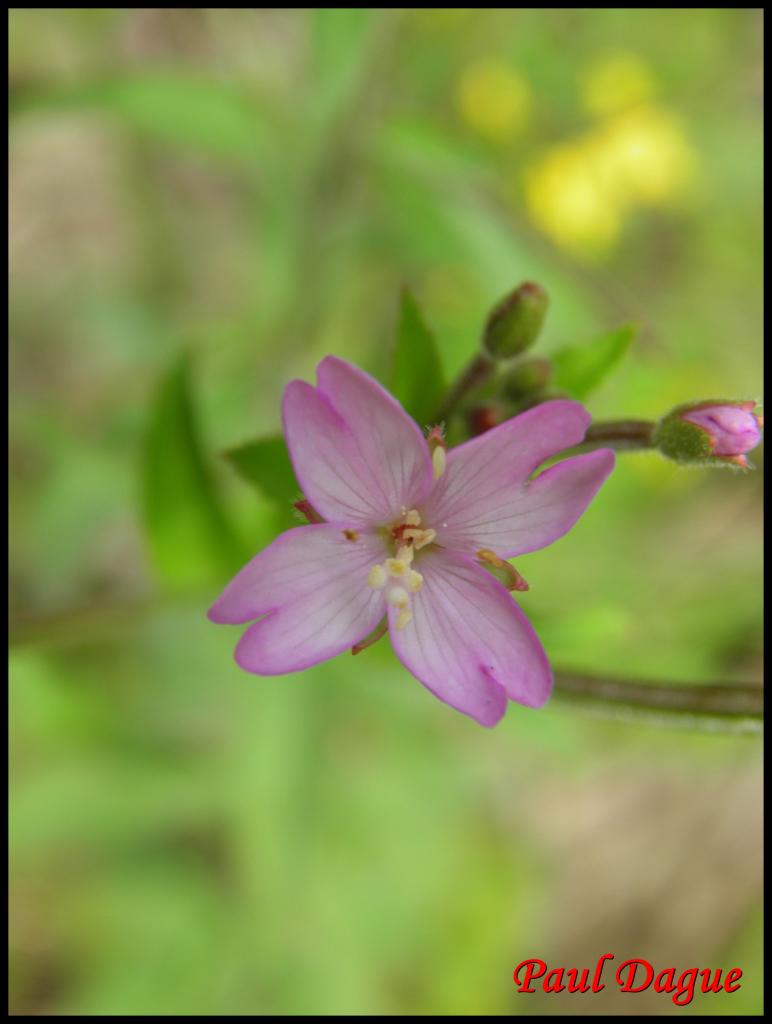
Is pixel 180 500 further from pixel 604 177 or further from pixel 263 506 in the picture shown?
pixel 604 177

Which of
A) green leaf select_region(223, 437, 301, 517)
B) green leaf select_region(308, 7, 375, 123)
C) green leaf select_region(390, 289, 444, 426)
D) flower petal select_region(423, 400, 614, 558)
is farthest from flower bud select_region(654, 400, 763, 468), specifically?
green leaf select_region(308, 7, 375, 123)

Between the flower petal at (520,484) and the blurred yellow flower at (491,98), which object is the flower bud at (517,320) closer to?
the flower petal at (520,484)

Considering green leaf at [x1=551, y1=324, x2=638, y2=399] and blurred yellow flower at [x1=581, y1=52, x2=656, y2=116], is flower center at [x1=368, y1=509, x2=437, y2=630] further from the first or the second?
blurred yellow flower at [x1=581, y1=52, x2=656, y2=116]

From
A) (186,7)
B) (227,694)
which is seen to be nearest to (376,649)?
(227,694)

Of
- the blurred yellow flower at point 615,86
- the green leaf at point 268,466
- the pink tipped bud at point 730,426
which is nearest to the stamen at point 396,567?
the green leaf at point 268,466

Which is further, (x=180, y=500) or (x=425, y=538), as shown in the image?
(x=180, y=500)

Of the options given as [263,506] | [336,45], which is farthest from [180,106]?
[263,506]

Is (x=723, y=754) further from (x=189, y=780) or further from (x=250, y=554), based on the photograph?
(x=250, y=554)
